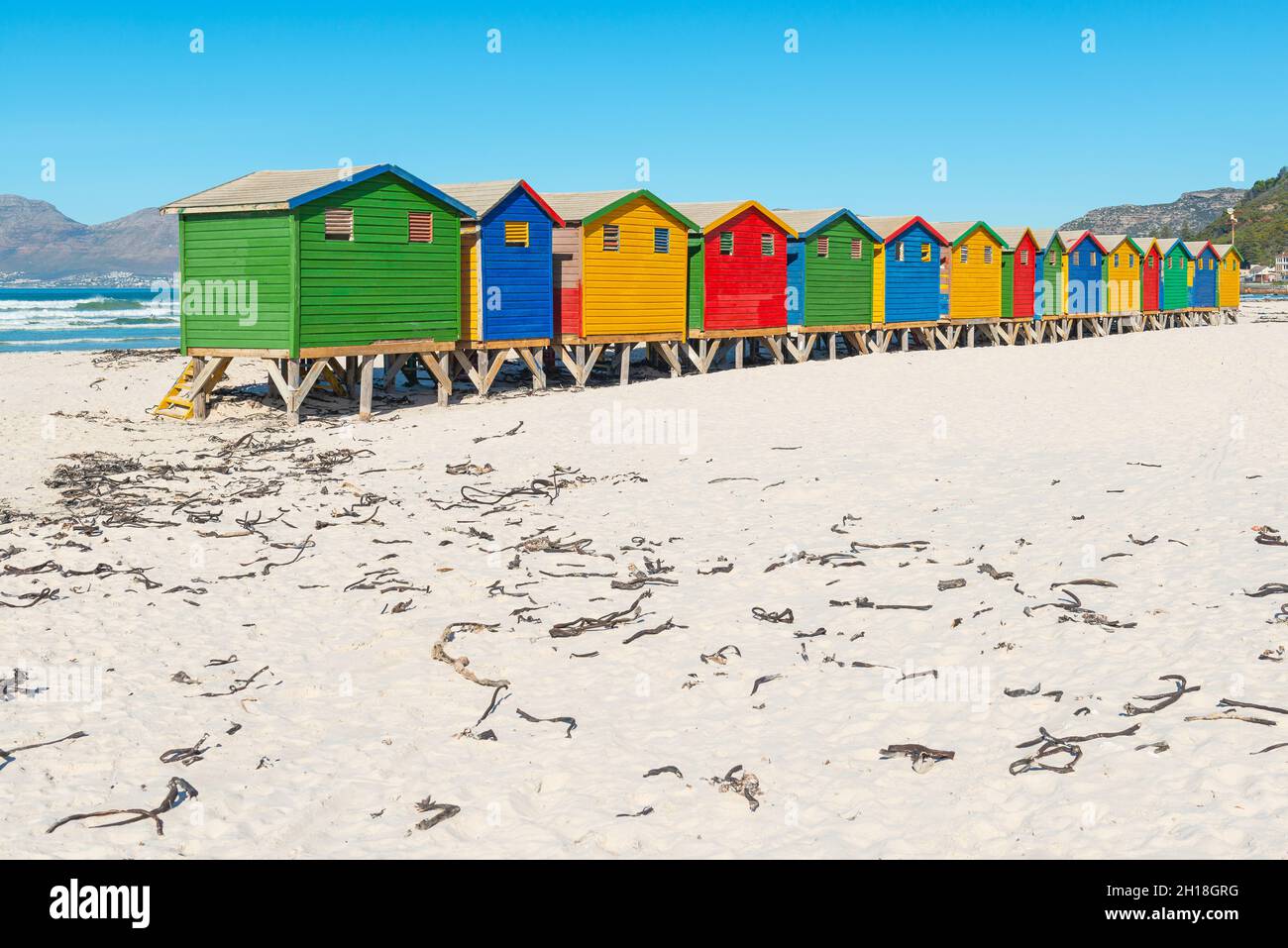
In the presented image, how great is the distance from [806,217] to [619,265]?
7534 mm

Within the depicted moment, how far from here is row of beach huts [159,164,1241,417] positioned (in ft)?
63.3

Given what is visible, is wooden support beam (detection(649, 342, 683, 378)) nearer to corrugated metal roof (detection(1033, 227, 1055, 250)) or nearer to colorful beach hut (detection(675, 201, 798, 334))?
colorful beach hut (detection(675, 201, 798, 334))

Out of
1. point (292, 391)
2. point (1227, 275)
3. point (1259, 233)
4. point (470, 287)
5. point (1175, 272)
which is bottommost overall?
point (292, 391)

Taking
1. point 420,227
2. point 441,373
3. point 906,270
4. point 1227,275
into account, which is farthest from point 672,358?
point 1227,275

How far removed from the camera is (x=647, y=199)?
2528cm

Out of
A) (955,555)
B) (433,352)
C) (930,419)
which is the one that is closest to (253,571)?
(955,555)

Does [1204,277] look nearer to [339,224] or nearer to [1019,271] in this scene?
[1019,271]

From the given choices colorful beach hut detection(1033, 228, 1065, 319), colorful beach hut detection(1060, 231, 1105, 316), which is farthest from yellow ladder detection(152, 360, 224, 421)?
colorful beach hut detection(1060, 231, 1105, 316)

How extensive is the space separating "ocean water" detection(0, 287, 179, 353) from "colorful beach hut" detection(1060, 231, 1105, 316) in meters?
33.3

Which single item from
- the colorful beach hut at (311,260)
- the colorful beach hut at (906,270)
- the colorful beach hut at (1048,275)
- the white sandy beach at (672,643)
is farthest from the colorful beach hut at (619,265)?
the colorful beach hut at (1048,275)

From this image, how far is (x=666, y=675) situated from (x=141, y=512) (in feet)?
25.1

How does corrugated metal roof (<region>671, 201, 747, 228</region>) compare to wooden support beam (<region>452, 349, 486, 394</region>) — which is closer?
wooden support beam (<region>452, 349, 486, 394</region>)

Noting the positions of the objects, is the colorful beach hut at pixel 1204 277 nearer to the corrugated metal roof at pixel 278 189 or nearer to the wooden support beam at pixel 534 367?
the wooden support beam at pixel 534 367

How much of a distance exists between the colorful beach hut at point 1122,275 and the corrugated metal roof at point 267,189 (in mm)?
34008
